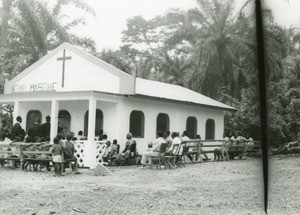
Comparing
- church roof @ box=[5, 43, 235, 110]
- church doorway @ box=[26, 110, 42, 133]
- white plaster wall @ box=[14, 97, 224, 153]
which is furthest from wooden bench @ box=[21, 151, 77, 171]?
church doorway @ box=[26, 110, 42, 133]

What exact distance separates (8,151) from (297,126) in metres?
13.3

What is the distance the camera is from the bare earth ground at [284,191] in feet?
26.5

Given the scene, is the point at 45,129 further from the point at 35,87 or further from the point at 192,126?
the point at 192,126

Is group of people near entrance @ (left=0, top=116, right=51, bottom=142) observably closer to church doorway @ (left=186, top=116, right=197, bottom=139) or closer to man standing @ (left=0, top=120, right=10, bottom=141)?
man standing @ (left=0, top=120, right=10, bottom=141)

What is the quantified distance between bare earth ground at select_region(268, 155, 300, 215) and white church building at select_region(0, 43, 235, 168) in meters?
6.00

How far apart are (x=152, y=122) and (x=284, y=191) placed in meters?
9.84

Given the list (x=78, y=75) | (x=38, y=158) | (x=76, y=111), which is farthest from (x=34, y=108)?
(x=38, y=158)

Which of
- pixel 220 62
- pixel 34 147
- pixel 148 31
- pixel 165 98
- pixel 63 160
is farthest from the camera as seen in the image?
pixel 148 31

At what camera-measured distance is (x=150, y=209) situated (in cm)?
820

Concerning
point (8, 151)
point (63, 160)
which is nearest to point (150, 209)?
point (63, 160)

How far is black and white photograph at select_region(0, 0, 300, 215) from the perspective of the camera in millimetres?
8422

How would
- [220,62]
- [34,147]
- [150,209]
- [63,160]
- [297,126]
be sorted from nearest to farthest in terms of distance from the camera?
[150,209] < [63,160] < [34,147] < [297,126] < [220,62]

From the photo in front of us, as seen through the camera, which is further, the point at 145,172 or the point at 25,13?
the point at 25,13

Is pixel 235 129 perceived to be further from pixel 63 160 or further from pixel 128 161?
pixel 63 160
